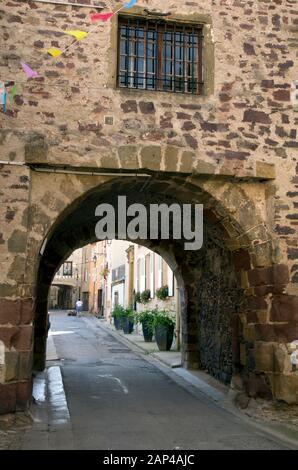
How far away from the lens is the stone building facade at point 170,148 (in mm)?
5848

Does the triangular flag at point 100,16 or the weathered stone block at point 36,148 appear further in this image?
the triangular flag at point 100,16

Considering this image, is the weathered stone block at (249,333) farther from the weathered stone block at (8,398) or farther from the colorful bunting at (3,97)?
the colorful bunting at (3,97)

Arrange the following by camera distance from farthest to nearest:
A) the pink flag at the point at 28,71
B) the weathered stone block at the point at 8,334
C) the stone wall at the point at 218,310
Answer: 1. the stone wall at the point at 218,310
2. the pink flag at the point at 28,71
3. the weathered stone block at the point at 8,334

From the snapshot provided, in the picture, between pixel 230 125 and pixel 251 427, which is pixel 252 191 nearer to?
pixel 230 125

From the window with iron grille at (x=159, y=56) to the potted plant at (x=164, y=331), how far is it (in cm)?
813

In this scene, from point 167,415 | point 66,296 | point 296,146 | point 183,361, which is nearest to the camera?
point 167,415

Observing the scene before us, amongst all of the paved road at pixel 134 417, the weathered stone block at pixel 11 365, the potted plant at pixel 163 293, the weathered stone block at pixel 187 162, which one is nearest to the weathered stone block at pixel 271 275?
the weathered stone block at pixel 187 162

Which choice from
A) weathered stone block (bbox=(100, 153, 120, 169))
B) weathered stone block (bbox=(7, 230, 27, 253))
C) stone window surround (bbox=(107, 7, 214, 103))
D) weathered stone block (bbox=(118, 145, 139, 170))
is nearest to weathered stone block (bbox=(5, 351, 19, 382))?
weathered stone block (bbox=(7, 230, 27, 253))

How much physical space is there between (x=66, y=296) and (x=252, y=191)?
43805mm

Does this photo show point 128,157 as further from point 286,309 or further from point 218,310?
point 218,310

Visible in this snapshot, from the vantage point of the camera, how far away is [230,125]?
6.48 m

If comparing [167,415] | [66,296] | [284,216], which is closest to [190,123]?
[284,216]

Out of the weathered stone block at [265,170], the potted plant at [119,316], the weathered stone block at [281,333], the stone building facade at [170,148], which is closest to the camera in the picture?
the stone building facade at [170,148]

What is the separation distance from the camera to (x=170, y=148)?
Result: 246 inches
